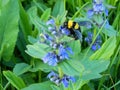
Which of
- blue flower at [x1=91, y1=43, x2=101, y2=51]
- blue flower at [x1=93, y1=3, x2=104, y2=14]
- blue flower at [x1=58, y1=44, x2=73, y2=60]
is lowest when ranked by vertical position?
blue flower at [x1=91, y1=43, x2=101, y2=51]

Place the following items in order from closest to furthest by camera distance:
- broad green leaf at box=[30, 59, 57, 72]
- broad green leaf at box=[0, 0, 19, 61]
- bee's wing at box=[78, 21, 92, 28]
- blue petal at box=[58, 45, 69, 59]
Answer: blue petal at box=[58, 45, 69, 59] < broad green leaf at box=[30, 59, 57, 72] < bee's wing at box=[78, 21, 92, 28] < broad green leaf at box=[0, 0, 19, 61]

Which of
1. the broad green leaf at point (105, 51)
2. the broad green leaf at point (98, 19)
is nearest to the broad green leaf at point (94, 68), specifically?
the broad green leaf at point (105, 51)

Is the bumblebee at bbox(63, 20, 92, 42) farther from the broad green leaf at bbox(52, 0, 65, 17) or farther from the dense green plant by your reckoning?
the broad green leaf at bbox(52, 0, 65, 17)

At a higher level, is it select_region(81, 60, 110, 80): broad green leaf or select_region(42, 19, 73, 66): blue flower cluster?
select_region(42, 19, 73, 66): blue flower cluster

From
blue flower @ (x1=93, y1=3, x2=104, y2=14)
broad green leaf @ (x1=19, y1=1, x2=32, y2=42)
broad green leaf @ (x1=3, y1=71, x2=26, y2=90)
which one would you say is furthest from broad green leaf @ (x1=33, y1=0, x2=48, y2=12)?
broad green leaf @ (x1=3, y1=71, x2=26, y2=90)

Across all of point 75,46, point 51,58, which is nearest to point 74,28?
point 75,46

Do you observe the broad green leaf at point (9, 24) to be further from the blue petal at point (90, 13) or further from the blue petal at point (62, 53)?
the blue petal at point (62, 53)

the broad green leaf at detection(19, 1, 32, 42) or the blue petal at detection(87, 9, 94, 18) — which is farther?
the broad green leaf at detection(19, 1, 32, 42)

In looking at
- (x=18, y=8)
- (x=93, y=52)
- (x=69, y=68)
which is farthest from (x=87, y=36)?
(x=69, y=68)
